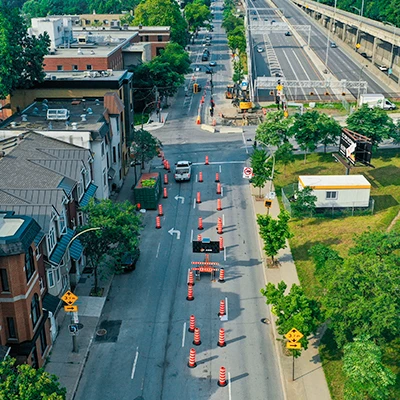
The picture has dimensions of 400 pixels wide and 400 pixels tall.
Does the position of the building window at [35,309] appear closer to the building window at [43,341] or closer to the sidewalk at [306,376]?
the building window at [43,341]

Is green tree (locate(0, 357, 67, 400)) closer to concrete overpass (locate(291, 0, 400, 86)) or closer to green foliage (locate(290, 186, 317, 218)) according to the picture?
green foliage (locate(290, 186, 317, 218))

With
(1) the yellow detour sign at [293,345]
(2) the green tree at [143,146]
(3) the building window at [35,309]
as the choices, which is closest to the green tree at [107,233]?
(3) the building window at [35,309]

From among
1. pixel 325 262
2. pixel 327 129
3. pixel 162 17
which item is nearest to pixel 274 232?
pixel 325 262

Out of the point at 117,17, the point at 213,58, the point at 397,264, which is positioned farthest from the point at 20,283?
the point at 117,17

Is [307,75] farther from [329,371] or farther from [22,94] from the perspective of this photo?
[329,371]

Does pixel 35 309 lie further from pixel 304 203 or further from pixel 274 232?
pixel 304 203
